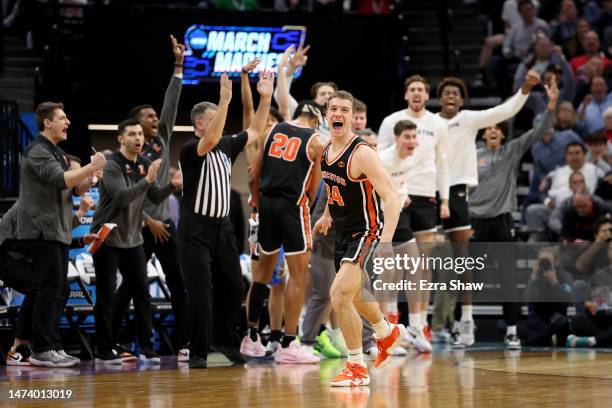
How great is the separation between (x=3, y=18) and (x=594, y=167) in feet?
29.7

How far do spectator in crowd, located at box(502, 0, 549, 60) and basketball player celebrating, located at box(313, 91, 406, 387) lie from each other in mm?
9389

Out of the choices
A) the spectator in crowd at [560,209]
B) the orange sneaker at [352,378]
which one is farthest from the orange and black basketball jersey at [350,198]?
the spectator in crowd at [560,209]

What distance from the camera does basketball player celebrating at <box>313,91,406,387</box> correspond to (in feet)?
24.7

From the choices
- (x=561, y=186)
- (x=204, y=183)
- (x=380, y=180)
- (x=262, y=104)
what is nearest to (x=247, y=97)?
(x=262, y=104)

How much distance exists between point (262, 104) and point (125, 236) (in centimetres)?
168

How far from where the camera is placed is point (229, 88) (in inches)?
343

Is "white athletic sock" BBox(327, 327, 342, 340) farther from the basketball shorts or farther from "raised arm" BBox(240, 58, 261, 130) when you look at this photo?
"raised arm" BBox(240, 58, 261, 130)

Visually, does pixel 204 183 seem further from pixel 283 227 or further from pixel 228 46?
pixel 228 46

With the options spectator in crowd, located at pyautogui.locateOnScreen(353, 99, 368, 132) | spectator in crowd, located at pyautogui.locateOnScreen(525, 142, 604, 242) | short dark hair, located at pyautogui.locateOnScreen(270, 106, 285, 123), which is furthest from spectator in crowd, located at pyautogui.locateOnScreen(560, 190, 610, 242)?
short dark hair, located at pyautogui.locateOnScreen(270, 106, 285, 123)

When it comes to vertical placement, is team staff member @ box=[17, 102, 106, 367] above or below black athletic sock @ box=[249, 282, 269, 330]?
above

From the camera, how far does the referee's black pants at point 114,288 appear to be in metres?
9.59

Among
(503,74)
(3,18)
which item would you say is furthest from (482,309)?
(3,18)

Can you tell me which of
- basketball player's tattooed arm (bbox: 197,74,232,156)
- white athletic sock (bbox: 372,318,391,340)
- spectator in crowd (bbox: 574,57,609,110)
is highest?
spectator in crowd (bbox: 574,57,609,110)

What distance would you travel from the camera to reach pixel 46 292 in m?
9.22
